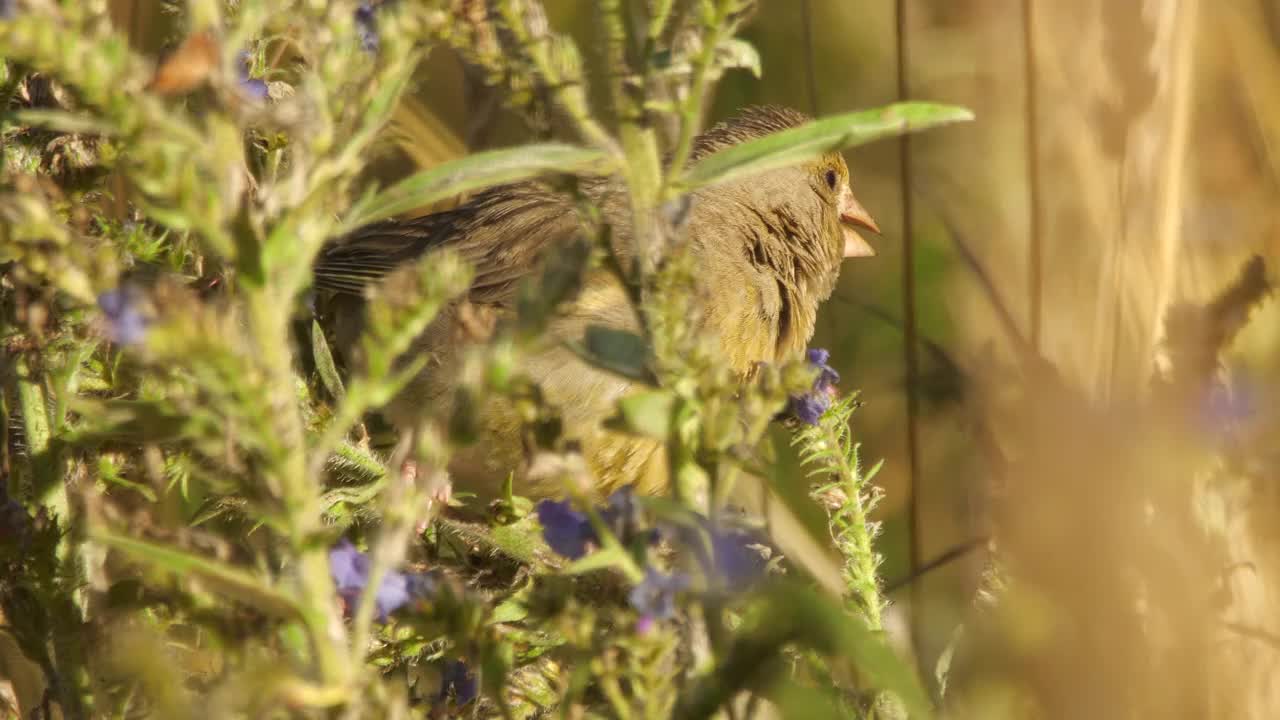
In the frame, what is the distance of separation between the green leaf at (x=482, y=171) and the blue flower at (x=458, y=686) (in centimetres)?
55

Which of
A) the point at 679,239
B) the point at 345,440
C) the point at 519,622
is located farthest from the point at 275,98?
the point at 679,239

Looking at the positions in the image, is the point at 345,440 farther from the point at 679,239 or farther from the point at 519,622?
the point at 679,239

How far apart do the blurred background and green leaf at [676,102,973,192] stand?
26 cm

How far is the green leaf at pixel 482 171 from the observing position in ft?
3.46

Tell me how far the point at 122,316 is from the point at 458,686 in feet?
2.26

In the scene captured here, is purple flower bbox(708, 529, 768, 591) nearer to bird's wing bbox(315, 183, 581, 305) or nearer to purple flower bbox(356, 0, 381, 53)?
purple flower bbox(356, 0, 381, 53)

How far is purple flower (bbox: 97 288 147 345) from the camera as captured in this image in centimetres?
83

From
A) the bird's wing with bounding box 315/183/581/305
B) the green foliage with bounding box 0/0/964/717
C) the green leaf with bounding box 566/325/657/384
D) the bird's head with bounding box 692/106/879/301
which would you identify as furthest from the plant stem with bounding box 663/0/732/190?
the bird's head with bounding box 692/106/879/301

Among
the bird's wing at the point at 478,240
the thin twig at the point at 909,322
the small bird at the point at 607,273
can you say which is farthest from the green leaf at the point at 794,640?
the bird's wing at the point at 478,240

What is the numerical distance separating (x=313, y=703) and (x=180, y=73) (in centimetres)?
38

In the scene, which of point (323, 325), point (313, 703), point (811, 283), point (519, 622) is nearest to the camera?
point (313, 703)

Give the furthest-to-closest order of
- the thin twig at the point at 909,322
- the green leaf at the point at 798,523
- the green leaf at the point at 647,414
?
1. the thin twig at the point at 909,322
2. the green leaf at the point at 798,523
3. the green leaf at the point at 647,414

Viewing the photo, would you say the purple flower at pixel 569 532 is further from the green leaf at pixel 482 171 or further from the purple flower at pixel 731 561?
the green leaf at pixel 482 171

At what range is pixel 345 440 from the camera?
7.33 ft
